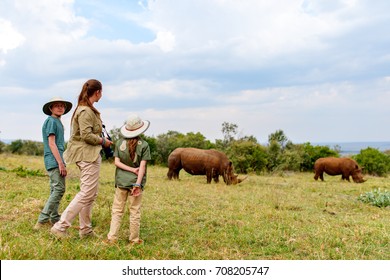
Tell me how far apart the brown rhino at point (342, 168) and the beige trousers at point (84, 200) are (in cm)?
1752

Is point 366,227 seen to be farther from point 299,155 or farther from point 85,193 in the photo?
point 299,155

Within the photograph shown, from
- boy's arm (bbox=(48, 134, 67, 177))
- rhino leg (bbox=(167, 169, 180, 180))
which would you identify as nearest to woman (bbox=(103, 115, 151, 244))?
boy's arm (bbox=(48, 134, 67, 177))

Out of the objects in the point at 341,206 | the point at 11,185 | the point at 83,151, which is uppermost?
the point at 83,151

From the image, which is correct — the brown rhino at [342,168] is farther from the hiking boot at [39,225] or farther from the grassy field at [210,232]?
the hiking boot at [39,225]

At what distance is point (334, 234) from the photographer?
19.4 feet

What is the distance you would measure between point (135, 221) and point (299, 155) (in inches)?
962

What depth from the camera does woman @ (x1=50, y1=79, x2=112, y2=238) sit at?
211 inches

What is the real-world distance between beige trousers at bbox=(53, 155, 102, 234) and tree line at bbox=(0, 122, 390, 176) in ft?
62.0

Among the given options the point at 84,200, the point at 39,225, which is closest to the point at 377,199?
the point at 84,200

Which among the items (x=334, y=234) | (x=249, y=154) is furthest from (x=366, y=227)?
(x=249, y=154)

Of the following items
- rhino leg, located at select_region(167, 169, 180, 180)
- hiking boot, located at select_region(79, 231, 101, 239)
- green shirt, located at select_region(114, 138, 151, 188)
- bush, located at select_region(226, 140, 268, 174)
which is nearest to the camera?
green shirt, located at select_region(114, 138, 151, 188)

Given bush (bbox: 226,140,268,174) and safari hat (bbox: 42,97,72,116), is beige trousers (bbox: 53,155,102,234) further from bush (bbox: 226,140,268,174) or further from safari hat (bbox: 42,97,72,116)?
bush (bbox: 226,140,268,174)

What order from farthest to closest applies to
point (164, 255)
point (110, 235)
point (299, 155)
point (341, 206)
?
point (299, 155) → point (341, 206) → point (110, 235) → point (164, 255)

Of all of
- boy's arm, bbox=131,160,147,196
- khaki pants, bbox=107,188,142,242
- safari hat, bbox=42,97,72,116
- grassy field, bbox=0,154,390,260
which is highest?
safari hat, bbox=42,97,72,116
